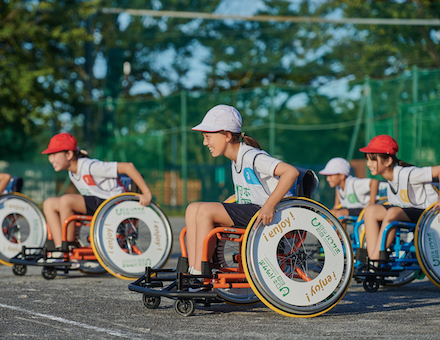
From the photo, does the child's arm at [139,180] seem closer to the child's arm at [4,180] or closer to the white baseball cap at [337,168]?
the child's arm at [4,180]

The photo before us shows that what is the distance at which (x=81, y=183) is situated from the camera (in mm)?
6254

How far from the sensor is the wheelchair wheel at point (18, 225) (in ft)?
22.4

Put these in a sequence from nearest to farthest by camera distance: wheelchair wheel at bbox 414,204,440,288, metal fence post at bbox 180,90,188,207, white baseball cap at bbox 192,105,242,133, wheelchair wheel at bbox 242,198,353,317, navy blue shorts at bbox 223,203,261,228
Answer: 1. wheelchair wheel at bbox 242,198,353,317
2. navy blue shorts at bbox 223,203,261,228
3. white baseball cap at bbox 192,105,242,133
4. wheelchair wheel at bbox 414,204,440,288
5. metal fence post at bbox 180,90,188,207

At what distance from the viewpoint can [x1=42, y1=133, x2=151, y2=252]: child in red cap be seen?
5.97 m

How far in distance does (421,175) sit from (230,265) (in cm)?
188

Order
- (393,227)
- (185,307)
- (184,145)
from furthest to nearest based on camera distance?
(184,145) < (393,227) < (185,307)

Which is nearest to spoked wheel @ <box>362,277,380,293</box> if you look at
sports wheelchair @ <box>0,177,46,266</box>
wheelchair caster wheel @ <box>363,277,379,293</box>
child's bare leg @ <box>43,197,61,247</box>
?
wheelchair caster wheel @ <box>363,277,379,293</box>

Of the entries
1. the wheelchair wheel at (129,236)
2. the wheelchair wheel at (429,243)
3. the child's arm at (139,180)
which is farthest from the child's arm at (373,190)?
the child's arm at (139,180)

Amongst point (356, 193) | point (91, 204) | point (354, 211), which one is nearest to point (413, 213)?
point (354, 211)

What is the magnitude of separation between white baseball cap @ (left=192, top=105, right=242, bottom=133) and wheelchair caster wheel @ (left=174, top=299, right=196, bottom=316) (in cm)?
110

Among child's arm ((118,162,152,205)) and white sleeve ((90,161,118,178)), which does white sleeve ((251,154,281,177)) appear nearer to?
child's arm ((118,162,152,205))

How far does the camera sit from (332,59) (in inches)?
936

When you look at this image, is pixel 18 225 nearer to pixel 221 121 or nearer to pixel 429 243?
pixel 221 121

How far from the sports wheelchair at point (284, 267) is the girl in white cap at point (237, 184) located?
0.26 ft
